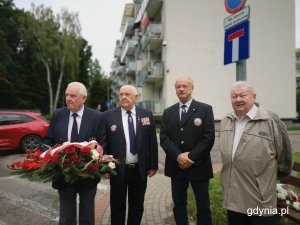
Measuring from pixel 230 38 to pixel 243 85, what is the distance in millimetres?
1494

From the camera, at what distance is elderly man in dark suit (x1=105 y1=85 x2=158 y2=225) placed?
391 cm

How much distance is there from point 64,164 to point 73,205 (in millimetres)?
728

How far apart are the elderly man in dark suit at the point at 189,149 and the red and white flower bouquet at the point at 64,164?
1132mm

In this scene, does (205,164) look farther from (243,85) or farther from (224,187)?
(243,85)

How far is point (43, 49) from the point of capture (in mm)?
36688

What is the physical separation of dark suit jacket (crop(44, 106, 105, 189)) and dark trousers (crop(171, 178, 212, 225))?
3.37 feet

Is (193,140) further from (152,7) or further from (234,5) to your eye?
(152,7)

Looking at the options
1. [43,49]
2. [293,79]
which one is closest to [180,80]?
[293,79]

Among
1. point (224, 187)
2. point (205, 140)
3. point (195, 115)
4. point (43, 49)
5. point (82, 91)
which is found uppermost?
point (43, 49)

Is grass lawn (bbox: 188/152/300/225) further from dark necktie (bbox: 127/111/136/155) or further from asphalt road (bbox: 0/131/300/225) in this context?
asphalt road (bbox: 0/131/300/225)

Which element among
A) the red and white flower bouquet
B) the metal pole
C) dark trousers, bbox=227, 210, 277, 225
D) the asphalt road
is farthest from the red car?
dark trousers, bbox=227, 210, 277, 225

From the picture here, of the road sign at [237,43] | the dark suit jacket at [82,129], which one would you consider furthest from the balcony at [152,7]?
the dark suit jacket at [82,129]

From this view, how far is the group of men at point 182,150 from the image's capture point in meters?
2.96

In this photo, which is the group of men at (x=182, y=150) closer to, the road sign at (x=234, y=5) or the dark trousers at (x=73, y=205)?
the dark trousers at (x=73, y=205)
